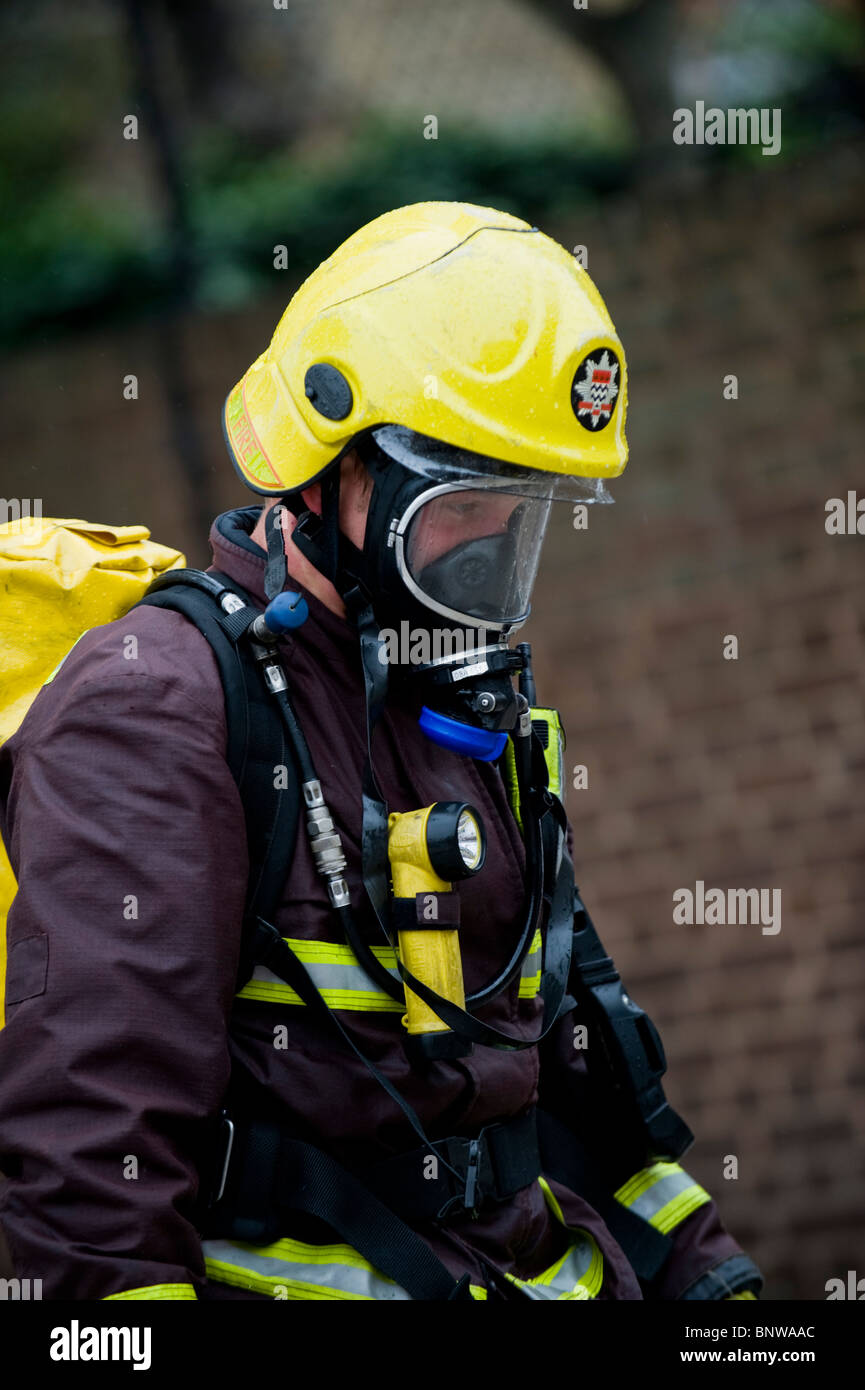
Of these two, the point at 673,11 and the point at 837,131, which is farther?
the point at 673,11

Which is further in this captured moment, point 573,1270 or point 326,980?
point 573,1270

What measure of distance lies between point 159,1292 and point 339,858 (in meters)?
0.60

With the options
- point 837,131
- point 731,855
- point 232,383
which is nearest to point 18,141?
point 232,383

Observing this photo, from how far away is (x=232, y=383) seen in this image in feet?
17.3

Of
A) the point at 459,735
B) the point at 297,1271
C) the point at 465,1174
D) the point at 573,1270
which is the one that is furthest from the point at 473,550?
the point at 573,1270

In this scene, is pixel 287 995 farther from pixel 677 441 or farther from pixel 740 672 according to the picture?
pixel 677 441

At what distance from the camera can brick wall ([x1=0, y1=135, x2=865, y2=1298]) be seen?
4.88 m

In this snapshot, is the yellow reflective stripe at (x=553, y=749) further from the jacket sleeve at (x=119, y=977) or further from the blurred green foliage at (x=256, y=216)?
the blurred green foliage at (x=256, y=216)

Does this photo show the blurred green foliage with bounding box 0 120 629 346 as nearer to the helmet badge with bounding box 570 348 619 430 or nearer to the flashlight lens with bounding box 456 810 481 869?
the helmet badge with bounding box 570 348 619 430

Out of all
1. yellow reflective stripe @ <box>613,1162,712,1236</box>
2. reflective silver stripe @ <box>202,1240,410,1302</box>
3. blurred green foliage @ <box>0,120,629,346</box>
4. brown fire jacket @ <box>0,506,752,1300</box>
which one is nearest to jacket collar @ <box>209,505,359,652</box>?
brown fire jacket @ <box>0,506,752,1300</box>

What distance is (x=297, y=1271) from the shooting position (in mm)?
2008

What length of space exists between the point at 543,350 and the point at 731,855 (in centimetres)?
307

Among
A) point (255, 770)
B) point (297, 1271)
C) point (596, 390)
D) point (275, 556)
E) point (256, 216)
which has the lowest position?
point (297, 1271)

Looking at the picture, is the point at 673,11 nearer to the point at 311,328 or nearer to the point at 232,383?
the point at 232,383
